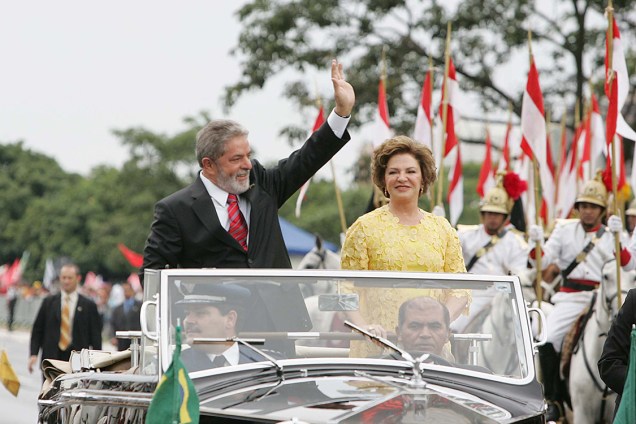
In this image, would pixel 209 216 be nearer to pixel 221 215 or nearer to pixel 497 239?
pixel 221 215

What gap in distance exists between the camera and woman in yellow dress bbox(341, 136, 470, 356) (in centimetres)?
666

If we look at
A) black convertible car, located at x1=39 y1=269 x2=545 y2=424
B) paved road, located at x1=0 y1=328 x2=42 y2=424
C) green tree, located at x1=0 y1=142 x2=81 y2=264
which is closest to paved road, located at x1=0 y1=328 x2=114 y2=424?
paved road, located at x1=0 y1=328 x2=42 y2=424

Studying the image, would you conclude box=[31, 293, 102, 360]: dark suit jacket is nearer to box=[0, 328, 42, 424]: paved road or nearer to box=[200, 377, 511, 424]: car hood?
box=[0, 328, 42, 424]: paved road

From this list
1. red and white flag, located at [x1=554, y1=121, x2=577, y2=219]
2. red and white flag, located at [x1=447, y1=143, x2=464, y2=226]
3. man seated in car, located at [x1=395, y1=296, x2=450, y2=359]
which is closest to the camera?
man seated in car, located at [x1=395, y1=296, x2=450, y2=359]

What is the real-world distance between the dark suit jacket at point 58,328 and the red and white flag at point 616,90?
5847mm

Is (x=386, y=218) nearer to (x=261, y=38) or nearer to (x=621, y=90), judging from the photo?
(x=621, y=90)

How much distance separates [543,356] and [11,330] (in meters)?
A: 41.5

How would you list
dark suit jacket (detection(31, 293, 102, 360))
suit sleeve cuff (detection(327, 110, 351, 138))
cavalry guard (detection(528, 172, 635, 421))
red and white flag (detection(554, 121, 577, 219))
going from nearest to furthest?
suit sleeve cuff (detection(327, 110, 351, 138)), cavalry guard (detection(528, 172, 635, 421)), dark suit jacket (detection(31, 293, 102, 360)), red and white flag (detection(554, 121, 577, 219))

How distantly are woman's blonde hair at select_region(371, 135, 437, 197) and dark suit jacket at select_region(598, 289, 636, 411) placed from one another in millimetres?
1448

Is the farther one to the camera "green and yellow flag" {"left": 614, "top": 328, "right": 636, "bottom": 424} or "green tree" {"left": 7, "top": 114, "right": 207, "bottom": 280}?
"green tree" {"left": 7, "top": 114, "right": 207, "bottom": 280}

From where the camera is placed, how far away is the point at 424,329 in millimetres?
5258

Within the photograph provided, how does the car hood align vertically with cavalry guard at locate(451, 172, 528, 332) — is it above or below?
below

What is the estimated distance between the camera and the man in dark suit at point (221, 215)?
22.2 feet

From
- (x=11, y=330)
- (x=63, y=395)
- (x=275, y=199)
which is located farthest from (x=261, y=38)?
(x=11, y=330)
